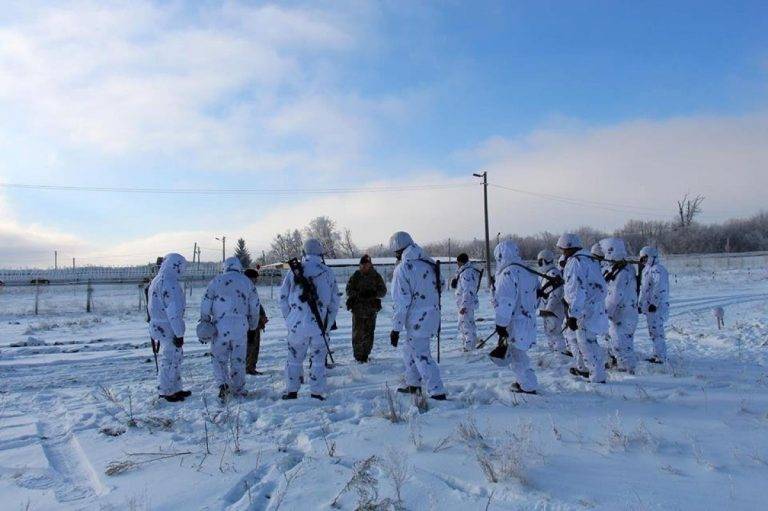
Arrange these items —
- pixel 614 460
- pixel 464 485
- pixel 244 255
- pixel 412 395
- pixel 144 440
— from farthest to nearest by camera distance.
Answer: pixel 244 255 → pixel 412 395 → pixel 144 440 → pixel 614 460 → pixel 464 485

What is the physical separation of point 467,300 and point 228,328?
5642 mm

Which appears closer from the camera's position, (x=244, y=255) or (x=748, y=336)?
(x=748, y=336)

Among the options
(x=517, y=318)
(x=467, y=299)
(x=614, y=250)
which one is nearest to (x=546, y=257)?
(x=467, y=299)

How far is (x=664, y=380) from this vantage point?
727 cm

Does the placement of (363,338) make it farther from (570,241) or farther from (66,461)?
(66,461)

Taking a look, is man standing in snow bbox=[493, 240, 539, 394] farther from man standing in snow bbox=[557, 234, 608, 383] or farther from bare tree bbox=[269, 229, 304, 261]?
bare tree bbox=[269, 229, 304, 261]

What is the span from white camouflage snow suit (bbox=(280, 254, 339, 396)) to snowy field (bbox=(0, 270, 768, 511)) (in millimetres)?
319

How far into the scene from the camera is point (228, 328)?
734 cm

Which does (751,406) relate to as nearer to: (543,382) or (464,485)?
(543,382)

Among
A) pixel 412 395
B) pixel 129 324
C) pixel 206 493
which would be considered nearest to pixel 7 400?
pixel 206 493

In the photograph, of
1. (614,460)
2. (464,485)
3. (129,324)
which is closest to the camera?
(464,485)

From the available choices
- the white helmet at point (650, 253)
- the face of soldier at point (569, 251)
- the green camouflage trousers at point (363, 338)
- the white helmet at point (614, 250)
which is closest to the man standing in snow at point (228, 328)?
the green camouflage trousers at point (363, 338)

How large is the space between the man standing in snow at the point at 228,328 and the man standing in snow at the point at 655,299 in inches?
277

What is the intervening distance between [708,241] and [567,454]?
101043 mm
